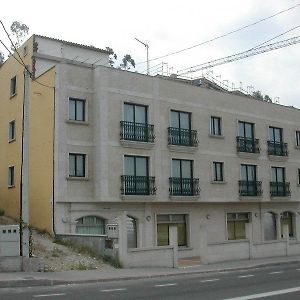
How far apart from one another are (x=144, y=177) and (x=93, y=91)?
17.8ft

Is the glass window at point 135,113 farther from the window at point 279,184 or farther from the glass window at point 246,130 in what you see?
the window at point 279,184

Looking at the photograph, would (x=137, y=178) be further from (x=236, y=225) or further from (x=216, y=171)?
(x=236, y=225)

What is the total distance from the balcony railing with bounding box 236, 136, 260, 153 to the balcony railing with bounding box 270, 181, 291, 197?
2806 millimetres

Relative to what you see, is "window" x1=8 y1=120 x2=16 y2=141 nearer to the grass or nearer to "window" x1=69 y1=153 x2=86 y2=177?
"window" x1=69 y1=153 x2=86 y2=177

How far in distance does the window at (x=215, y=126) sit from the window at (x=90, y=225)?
966cm

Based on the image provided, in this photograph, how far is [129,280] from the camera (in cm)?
1839

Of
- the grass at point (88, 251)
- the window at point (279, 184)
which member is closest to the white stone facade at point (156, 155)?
the window at point (279, 184)

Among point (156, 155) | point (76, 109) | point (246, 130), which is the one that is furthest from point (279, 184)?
point (76, 109)

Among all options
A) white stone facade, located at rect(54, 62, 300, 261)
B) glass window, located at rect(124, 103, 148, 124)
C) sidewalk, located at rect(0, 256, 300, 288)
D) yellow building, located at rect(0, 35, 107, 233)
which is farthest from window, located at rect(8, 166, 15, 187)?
sidewalk, located at rect(0, 256, 300, 288)

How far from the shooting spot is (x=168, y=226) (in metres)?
30.1

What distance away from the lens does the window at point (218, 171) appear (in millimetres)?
32500

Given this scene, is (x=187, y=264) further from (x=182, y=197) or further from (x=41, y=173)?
(x=41, y=173)

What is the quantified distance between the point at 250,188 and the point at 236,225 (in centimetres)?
261

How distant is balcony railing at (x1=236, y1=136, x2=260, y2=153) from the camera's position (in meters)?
34.1
